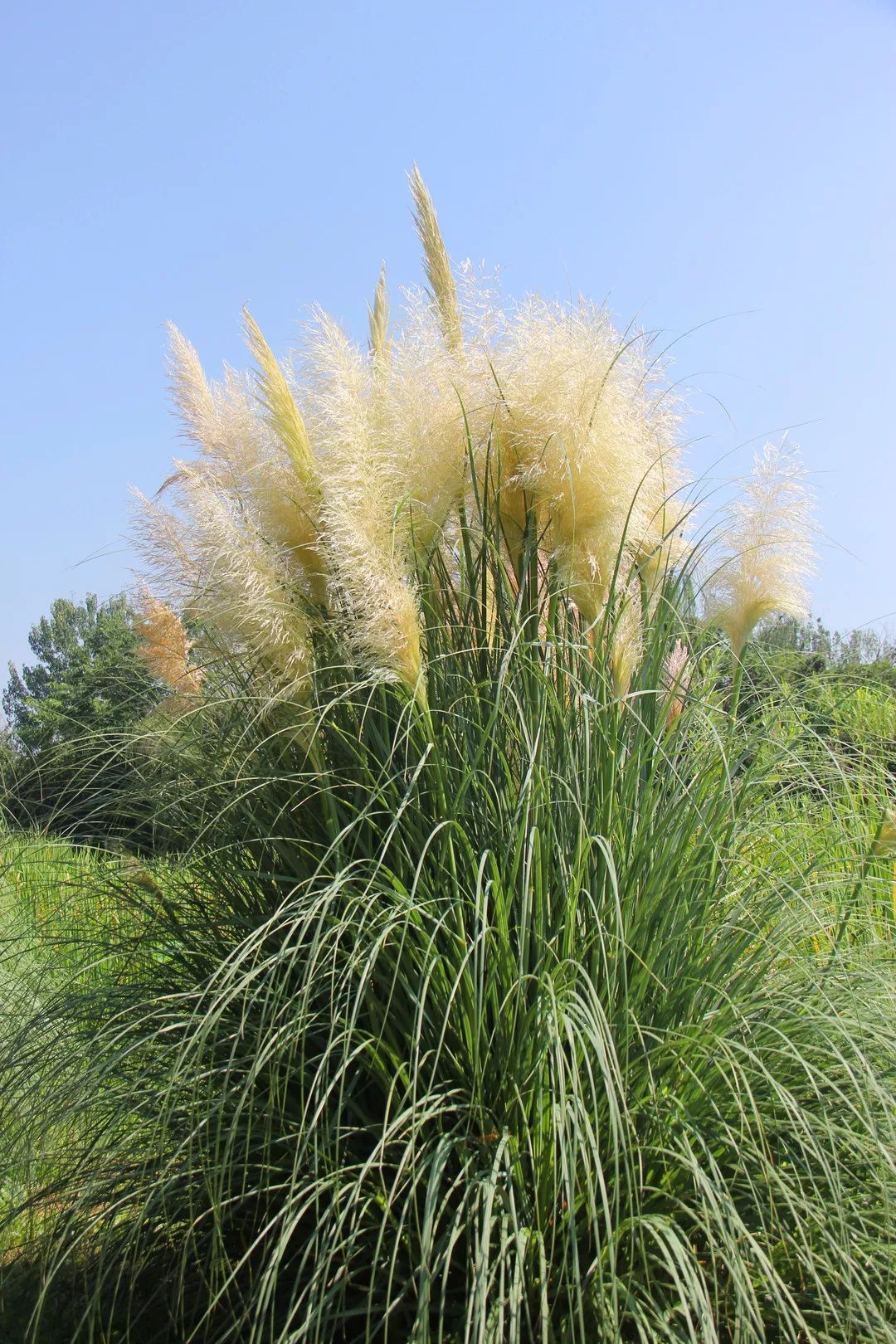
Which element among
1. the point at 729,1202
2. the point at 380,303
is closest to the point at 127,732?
the point at 380,303

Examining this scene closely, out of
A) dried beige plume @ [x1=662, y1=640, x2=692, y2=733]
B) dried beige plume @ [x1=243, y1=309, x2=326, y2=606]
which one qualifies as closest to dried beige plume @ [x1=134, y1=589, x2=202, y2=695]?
dried beige plume @ [x1=243, y1=309, x2=326, y2=606]

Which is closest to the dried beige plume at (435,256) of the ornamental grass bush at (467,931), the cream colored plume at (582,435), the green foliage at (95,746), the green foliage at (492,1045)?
the ornamental grass bush at (467,931)

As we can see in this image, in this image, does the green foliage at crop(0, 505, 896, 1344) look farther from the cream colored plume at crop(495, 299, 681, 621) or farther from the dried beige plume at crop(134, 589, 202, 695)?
the dried beige plume at crop(134, 589, 202, 695)

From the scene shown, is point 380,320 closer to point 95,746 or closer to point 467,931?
point 95,746

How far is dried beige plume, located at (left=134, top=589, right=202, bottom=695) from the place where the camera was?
3.08 meters

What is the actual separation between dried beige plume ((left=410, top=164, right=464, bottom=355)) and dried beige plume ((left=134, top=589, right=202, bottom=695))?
116cm

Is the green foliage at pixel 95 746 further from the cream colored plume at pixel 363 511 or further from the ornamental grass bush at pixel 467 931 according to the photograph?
the cream colored plume at pixel 363 511

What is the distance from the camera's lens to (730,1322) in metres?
1.80

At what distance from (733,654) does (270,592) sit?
1270 millimetres

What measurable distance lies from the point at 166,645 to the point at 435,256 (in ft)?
4.39

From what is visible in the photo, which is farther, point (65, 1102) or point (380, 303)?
point (380, 303)

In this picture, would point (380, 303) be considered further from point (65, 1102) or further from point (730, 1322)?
point (730, 1322)

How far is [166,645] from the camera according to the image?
3.09 meters

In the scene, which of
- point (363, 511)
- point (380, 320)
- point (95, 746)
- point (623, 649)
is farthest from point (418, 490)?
point (95, 746)
